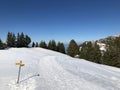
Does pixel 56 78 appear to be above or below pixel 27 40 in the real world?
below

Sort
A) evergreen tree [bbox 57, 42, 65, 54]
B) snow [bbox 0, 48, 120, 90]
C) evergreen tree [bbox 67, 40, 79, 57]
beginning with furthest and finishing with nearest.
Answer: evergreen tree [bbox 57, 42, 65, 54], evergreen tree [bbox 67, 40, 79, 57], snow [bbox 0, 48, 120, 90]

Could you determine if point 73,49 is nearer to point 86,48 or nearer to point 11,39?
point 86,48

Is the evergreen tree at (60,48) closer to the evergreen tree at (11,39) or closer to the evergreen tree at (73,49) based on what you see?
the evergreen tree at (73,49)

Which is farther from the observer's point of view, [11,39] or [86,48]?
[11,39]

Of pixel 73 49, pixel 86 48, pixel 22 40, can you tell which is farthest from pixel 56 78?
pixel 22 40

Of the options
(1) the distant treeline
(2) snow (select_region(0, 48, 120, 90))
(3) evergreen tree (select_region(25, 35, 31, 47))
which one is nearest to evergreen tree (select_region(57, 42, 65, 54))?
(1) the distant treeline

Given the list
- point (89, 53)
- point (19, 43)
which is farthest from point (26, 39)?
point (89, 53)

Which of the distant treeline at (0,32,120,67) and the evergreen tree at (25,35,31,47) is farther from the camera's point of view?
the evergreen tree at (25,35,31,47)

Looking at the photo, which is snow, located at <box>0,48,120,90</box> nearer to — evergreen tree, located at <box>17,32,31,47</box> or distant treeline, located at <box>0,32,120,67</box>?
distant treeline, located at <box>0,32,120,67</box>

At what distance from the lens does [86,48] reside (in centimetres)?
4881


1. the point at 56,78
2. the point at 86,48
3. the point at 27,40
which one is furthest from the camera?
the point at 27,40

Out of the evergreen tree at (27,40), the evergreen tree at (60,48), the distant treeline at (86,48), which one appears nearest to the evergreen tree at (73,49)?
the distant treeline at (86,48)

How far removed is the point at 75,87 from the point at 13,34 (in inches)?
2592

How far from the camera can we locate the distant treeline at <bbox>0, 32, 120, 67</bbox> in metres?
39.1
